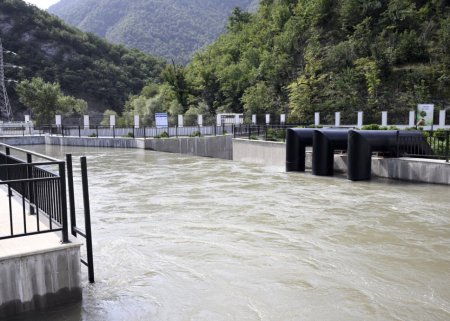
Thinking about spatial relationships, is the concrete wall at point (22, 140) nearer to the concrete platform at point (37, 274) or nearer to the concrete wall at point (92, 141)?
the concrete wall at point (92, 141)

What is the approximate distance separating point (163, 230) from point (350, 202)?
15.5 ft

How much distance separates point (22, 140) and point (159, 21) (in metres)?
121

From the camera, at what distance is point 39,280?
4.55m

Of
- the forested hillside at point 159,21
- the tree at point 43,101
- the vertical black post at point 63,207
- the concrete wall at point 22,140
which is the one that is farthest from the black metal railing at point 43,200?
the forested hillside at point 159,21

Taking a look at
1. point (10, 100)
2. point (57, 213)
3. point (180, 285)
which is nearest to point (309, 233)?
point (180, 285)

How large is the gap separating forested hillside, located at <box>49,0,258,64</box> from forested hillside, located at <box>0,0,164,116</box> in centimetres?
3044

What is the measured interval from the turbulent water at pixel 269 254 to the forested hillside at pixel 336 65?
30.8 metres

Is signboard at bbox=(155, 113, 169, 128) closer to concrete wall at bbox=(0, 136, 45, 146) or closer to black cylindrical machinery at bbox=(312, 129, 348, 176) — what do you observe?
concrete wall at bbox=(0, 136, 45, 146)

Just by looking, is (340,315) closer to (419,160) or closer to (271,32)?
(419,160)

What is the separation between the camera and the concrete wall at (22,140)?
117 feet

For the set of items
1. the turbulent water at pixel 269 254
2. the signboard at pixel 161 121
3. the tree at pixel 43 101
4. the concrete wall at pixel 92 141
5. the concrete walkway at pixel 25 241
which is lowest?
the turbulent water at pixel 269 254

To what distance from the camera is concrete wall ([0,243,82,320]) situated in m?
4.38

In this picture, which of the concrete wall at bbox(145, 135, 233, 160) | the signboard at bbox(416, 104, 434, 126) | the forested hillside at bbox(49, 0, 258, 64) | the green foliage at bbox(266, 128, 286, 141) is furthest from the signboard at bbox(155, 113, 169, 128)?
the forested hillside at bbox(49, 0, 258, 64)

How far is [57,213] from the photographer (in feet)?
17.2
